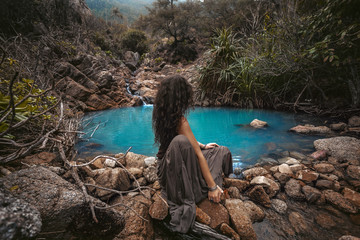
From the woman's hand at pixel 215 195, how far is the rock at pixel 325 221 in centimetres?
89

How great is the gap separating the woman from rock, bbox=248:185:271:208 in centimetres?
41

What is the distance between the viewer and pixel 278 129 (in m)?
4.06

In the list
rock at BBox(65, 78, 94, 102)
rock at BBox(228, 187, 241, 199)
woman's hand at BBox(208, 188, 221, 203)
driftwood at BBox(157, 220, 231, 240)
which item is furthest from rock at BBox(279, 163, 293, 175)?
rock at BBox(65, 78, 94, 102)

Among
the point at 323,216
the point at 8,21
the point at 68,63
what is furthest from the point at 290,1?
the point at 8,21

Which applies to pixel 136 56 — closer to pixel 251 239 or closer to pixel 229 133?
pixel 229 133

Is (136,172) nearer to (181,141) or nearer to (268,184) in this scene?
(181,141)

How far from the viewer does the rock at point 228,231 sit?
116 centimetres

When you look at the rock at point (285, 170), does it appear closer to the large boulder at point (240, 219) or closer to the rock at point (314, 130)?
the large boulder at point (240, 219)

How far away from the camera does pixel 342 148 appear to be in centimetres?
233

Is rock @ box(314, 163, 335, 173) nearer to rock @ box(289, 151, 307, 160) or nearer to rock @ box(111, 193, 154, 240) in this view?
rock @ box(289, 151, 307, 160)

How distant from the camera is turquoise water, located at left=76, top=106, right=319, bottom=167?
307 cm

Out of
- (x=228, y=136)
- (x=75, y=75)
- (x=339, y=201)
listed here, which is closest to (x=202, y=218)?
(x=339, y=201)

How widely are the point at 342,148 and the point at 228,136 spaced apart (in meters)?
2.09

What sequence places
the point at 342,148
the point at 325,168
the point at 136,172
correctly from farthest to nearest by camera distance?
the point at 342,148 → the point at 325,168 → the point at 136,172
